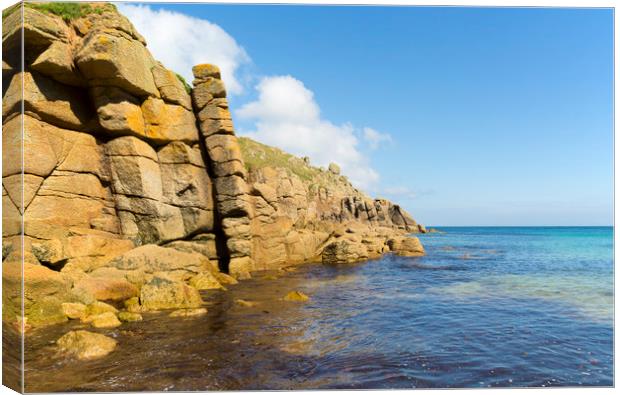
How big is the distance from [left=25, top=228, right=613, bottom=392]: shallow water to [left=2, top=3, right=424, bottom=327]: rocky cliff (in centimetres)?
328

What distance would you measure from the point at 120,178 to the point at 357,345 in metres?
16.9

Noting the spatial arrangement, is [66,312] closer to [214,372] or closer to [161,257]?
[161,257]

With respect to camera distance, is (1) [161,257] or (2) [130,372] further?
(1) [161,257]

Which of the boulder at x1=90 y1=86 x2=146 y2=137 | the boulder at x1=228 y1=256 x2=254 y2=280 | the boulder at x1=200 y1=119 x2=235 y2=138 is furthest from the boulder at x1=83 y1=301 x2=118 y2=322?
the boulder at x1=200 y1=119 x2=235 y2=138

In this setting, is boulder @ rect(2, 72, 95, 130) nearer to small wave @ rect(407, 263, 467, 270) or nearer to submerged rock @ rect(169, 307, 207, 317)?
→ submerged rock @ rect(169, 307, 207, 317)

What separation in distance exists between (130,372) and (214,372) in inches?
73.9

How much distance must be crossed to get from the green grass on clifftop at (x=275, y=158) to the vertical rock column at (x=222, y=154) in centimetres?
4448

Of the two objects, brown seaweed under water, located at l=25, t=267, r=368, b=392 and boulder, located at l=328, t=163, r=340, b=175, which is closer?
brown seaweed under water, located at l=25, t=267, r=368, b=392

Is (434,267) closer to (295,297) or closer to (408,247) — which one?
(408,247)

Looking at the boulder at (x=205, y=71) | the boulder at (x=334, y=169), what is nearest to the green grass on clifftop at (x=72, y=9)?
the boulder at (x=205, y=71)

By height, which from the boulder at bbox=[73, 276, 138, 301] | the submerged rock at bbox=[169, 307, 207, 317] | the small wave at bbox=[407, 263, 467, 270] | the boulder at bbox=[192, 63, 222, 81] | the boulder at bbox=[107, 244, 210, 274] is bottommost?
the small wave at bbox=[407, 263, 467, 270]

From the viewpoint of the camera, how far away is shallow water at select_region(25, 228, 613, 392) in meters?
8.24

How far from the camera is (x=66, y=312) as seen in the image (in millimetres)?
13133

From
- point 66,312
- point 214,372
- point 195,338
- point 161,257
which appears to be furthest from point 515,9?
point 161,257
